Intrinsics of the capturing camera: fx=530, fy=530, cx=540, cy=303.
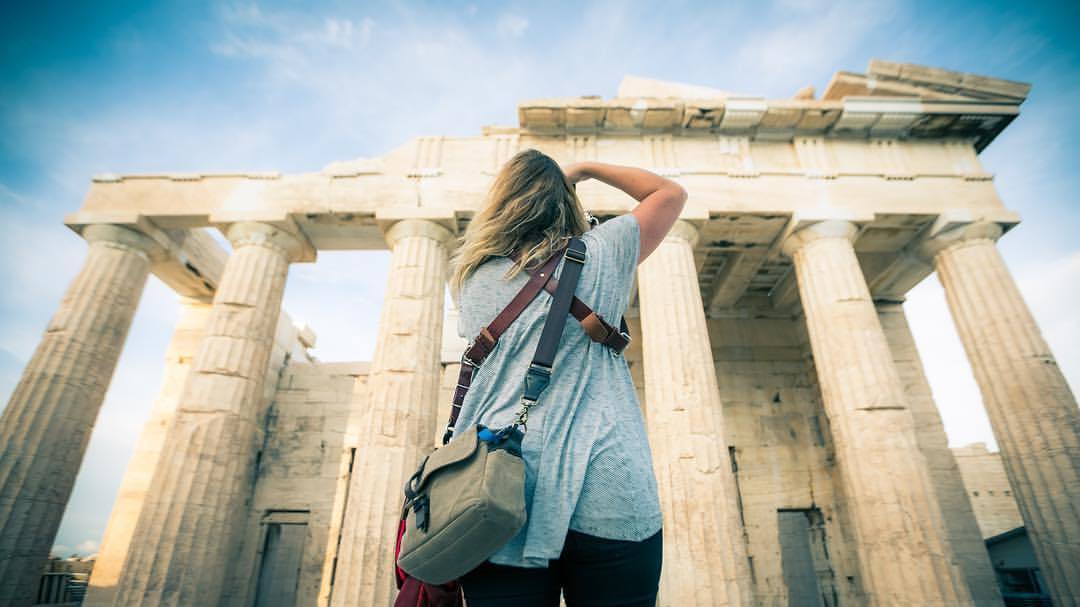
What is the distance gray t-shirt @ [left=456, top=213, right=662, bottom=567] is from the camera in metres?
1.44

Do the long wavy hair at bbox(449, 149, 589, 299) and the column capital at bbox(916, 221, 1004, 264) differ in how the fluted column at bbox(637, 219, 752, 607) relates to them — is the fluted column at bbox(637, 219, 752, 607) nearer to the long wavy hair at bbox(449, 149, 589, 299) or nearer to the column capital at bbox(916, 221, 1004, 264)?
the column capital at bbox(916, 221, 1004, 264)

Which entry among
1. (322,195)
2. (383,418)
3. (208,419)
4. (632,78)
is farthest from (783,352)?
(208,419)

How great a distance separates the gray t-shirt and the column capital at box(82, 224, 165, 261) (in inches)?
481

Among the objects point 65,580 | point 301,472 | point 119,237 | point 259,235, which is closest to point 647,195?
point 259,235

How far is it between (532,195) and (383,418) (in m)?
7.58

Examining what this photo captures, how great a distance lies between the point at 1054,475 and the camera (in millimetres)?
8711

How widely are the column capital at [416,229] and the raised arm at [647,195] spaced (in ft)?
27.5

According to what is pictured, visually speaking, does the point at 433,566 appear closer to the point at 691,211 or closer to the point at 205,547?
the point at 205,547

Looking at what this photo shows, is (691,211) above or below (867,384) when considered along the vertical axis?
above

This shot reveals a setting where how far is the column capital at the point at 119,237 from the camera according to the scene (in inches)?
423

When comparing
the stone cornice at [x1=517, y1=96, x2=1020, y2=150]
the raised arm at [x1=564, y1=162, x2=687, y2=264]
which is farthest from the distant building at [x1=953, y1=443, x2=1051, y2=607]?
the raised arm at [x1=564, y1=162, x2=687, y2=264]

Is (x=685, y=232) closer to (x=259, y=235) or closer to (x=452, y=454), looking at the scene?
(x=259, y=235)

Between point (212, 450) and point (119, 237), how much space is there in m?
5.31

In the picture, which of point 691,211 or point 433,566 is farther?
point 691,211
